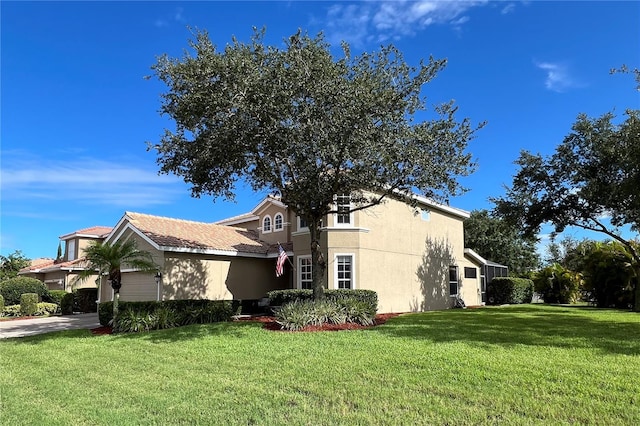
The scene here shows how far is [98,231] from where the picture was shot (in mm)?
35844

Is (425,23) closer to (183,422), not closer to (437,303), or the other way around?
(183,422)

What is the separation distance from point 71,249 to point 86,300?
8766 mm

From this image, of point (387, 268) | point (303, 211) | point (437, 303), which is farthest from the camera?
point (437, 303)

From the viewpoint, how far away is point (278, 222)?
84.5 ft

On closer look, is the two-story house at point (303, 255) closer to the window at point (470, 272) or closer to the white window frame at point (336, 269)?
the white window frame at point (336, 269)

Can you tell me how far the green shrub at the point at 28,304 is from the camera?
26.3 meters

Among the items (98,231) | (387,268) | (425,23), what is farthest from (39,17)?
(98,231)

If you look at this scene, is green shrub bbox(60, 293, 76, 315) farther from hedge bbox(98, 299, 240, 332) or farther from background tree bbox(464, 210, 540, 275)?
background tree bbox(464, 210, 540, 275)

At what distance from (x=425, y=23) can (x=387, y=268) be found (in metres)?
11.6

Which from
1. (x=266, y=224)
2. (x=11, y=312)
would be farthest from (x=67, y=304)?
(x=266, y=224)

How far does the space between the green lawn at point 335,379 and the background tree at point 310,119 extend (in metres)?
5.21

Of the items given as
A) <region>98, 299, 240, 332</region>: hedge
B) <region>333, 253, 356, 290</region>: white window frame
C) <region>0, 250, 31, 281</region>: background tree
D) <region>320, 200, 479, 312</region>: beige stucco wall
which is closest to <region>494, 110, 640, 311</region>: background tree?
<region>320, 200, 479, 312</region>: beige stucco wall

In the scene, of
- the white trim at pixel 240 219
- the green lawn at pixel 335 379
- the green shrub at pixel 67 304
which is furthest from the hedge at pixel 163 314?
the green shrub at pixel 67 304

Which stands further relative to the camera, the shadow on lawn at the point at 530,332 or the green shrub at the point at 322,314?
the green shrub at the point at 322,314
